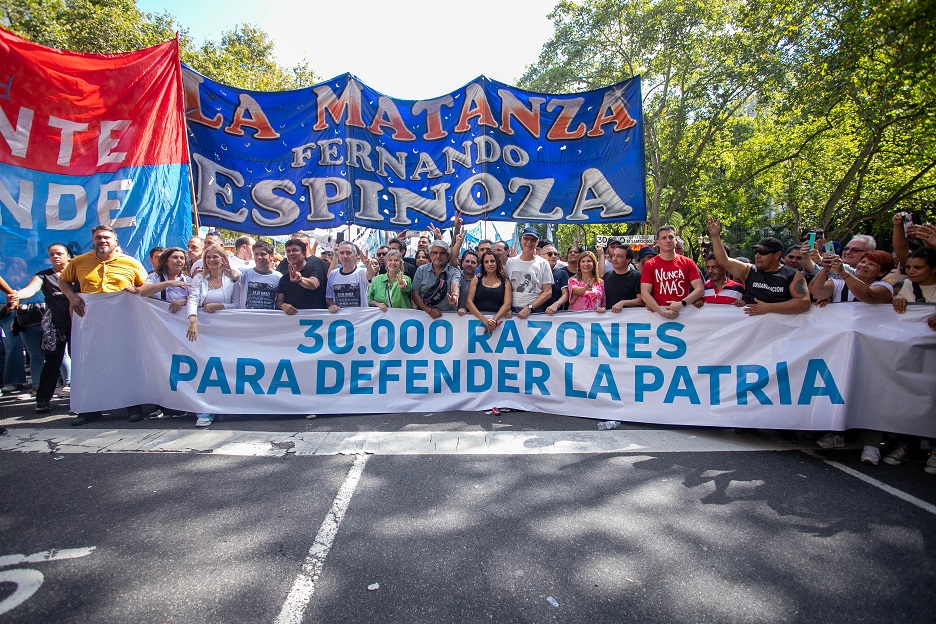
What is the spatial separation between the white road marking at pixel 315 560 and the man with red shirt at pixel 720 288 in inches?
145

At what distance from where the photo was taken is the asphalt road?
213cm

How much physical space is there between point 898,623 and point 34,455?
18.2ft

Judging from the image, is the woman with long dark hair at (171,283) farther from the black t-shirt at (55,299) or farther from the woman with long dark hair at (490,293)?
the woman with long dark hair at (490,293)

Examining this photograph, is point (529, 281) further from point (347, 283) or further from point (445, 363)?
point (347, 283)

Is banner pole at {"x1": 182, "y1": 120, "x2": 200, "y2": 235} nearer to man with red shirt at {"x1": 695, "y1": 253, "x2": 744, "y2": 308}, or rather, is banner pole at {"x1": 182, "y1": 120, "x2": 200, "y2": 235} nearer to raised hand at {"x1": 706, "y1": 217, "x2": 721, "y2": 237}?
raised hand at {"x1": 706, "y1": 217, "x2": 721, "y2": 237}

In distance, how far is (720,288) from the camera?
4.91 metres

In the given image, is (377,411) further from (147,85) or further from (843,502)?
(147,85)

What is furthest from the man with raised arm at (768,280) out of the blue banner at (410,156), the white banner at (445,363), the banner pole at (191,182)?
the banner pole at (191,182)

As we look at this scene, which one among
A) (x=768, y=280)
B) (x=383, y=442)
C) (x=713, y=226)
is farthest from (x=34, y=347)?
(x=768, y=280)

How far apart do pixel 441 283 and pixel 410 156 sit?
1780 mm

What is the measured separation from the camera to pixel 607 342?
4.88 m

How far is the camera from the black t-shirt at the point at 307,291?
520cm

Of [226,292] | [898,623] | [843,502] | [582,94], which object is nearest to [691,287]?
[843,502]

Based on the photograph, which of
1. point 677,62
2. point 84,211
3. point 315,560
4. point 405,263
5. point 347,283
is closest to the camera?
point 315,560
